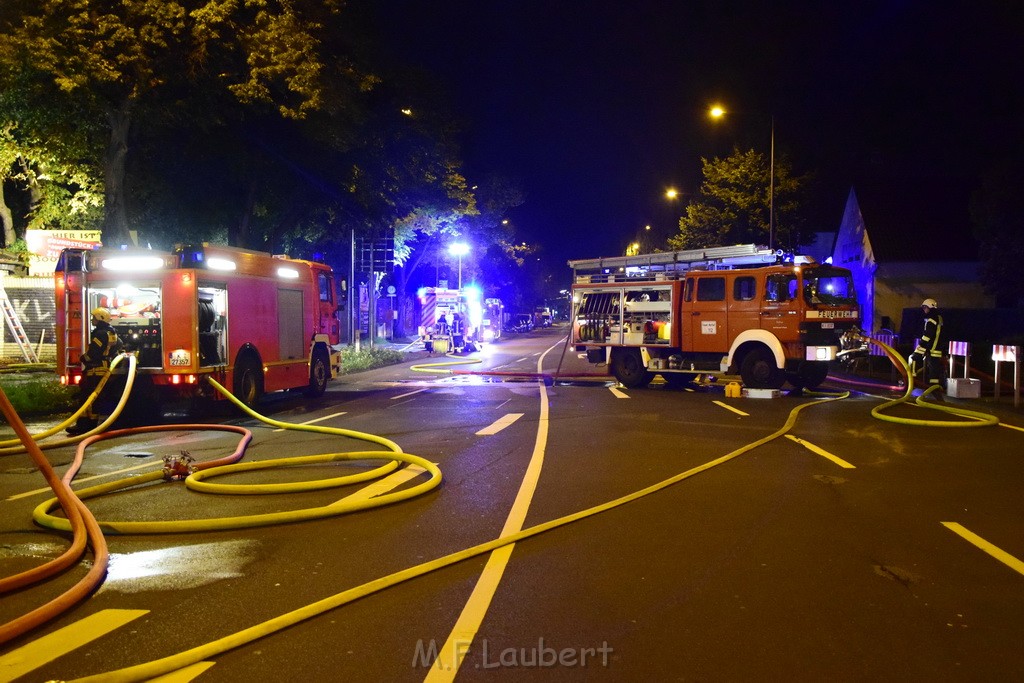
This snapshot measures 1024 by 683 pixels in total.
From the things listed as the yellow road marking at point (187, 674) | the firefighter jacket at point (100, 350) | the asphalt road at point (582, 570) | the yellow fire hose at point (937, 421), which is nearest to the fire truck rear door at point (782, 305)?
the yellow fire hose at point (937, 421)

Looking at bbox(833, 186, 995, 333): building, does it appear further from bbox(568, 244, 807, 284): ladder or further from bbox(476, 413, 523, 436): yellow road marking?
bbox(476, 413, 523, 436): yellow road marking

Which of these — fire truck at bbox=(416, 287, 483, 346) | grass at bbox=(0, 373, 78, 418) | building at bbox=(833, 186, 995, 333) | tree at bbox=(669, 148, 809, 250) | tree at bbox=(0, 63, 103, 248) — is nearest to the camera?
grass at bbox=(0, 373, 78, 418)

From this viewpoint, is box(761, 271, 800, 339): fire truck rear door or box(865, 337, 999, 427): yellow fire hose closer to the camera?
box(865, 337, 999, 427): yellow fire hose

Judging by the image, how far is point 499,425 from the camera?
12.6 meters

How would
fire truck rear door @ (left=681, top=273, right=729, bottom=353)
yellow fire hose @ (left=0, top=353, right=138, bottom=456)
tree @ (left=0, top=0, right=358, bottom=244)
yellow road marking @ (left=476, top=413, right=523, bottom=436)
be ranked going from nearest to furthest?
yellow fire hose @ (left=0, top=353, right=138, bottom=456) → yellow road marking @ (left=476, top=413, right=523, bottom=436) → tree @ (left=0, top=0, right=358, bottom=244) → fire truck rear door @ (left=681, top=273, right=729, bottom=353)

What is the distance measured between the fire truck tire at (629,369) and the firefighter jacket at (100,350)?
1080 centimetres

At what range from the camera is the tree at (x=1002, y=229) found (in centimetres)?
2702

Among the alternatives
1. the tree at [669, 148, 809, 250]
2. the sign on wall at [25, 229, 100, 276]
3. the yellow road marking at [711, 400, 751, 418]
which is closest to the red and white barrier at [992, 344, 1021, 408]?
the yellow road marking at [711, 400, 751, 418]

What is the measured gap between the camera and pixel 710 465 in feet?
29.8

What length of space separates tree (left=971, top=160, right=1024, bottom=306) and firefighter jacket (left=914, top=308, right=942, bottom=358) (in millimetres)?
14206

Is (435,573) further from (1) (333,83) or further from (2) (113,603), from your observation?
(1) (333,83)

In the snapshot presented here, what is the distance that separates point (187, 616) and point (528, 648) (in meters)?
1.94

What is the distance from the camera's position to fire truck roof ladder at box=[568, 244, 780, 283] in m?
18.3

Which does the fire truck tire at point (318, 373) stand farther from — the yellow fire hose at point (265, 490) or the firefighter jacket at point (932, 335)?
the firefighter jacket at point (932, 335)
